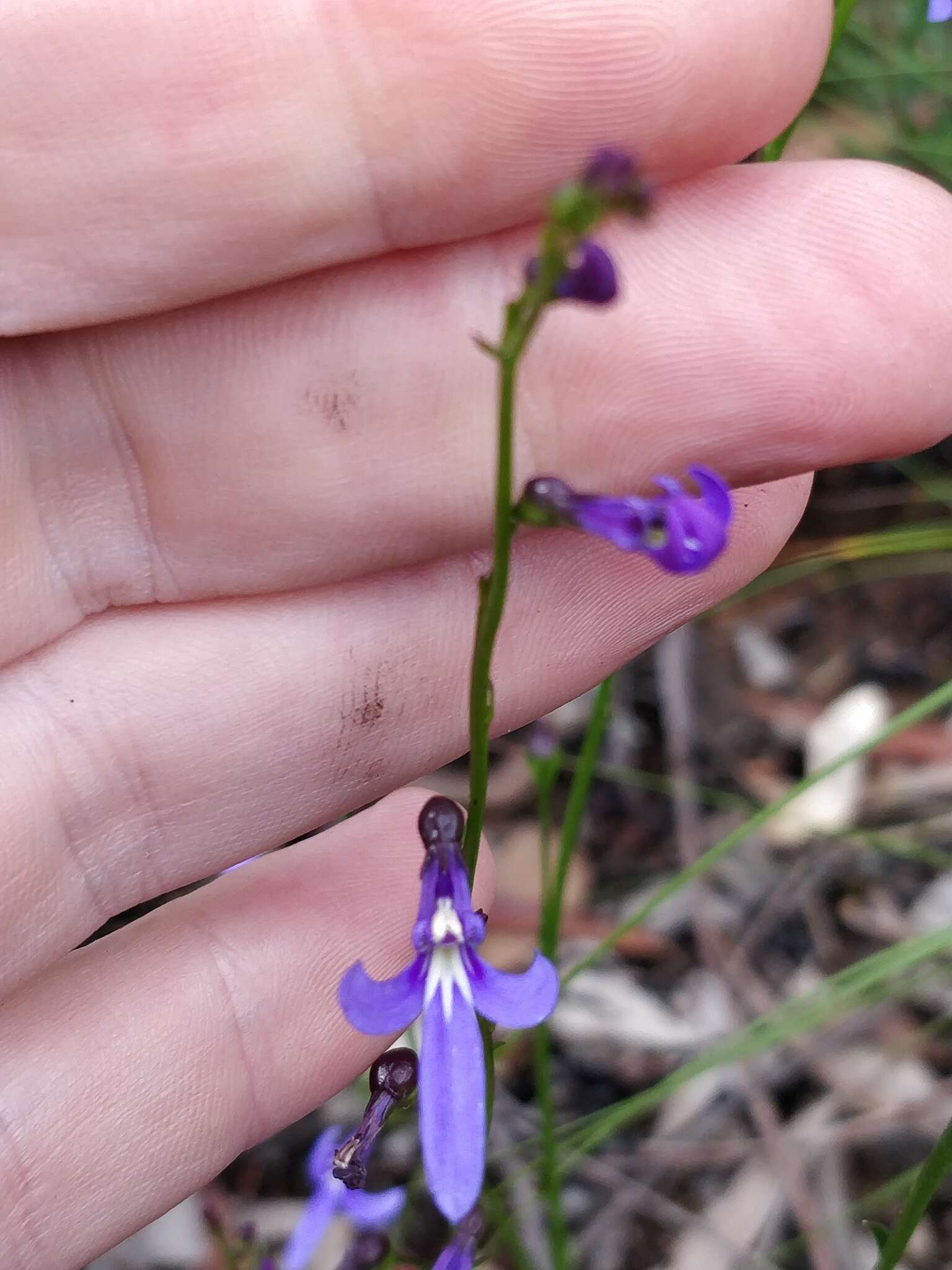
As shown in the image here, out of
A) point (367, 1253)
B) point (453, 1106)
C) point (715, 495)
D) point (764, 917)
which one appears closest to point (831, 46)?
point (715, 495)

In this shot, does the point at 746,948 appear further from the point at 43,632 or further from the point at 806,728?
the point at 43,632

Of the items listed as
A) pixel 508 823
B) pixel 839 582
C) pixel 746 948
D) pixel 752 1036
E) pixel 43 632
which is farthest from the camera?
pixel 839 582

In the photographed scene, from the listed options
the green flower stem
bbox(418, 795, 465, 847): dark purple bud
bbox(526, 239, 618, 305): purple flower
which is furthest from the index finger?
bbox(418, 795, 465, 847): dark purple bud

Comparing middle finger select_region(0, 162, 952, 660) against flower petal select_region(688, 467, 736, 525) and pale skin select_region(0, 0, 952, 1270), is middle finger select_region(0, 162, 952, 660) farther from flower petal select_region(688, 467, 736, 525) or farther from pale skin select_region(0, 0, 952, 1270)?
flower petal select_region(688, 467, 736, 525)

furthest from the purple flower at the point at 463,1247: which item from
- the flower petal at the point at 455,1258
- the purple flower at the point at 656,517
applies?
the purple flower at the point at 656,517

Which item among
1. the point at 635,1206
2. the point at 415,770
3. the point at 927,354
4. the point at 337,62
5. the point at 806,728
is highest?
the point at 337,62

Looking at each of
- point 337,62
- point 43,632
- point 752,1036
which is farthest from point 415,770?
point 337,62
